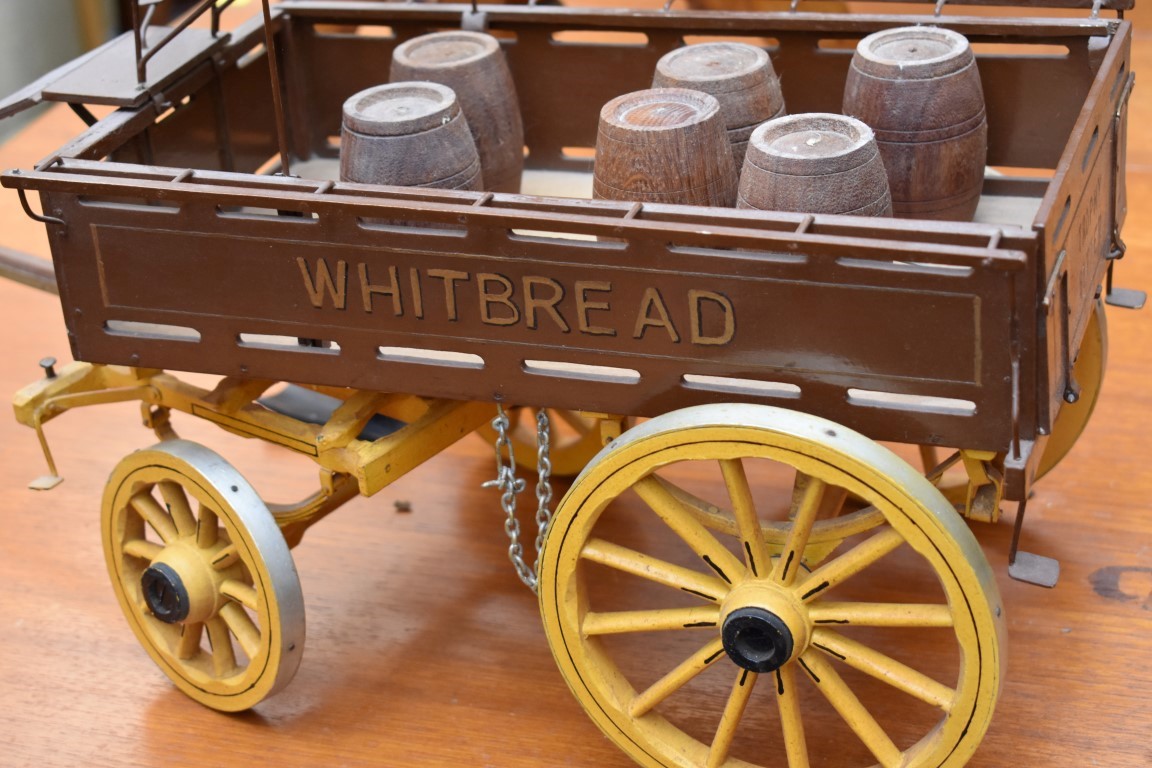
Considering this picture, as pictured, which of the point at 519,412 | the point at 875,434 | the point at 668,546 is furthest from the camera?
the point at 519,412

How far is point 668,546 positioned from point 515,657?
411mm

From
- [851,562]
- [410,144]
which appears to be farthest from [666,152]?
[851,562]

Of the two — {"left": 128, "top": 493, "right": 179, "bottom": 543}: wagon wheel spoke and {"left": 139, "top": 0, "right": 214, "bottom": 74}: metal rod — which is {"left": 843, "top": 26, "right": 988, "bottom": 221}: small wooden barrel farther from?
{"left": 128, "top": 493, "right": 179, "bottom": 543}: wagon wheel spoke

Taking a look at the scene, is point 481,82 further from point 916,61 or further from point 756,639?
point 756,639

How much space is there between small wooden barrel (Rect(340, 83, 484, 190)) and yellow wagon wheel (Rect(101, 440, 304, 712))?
0.50 meters

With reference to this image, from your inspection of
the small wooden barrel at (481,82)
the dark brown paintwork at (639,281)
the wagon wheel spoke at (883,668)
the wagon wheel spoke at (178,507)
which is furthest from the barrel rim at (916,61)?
the wagon wheel spoke at (178,507)

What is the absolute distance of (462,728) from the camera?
7.42ft

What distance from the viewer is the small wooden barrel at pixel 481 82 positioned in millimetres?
2426

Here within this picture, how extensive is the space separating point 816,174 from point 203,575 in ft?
3.58

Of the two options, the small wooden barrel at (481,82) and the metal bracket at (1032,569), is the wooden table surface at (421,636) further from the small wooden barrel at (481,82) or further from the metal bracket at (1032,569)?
the small wooden barrel at (481,82)

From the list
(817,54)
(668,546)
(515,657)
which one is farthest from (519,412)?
(817,54)

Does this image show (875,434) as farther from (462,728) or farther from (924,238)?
(462,728)

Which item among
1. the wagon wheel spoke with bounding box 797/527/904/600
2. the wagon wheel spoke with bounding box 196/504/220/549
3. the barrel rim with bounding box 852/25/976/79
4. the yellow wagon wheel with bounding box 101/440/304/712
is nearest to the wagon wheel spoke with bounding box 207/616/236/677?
the yellow wagon wheel with bounding box 101/440/304/712

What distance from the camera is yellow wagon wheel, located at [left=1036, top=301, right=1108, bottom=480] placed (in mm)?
2406
